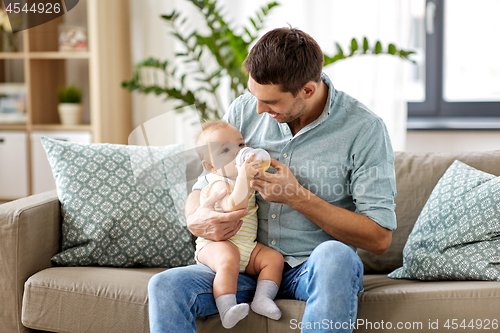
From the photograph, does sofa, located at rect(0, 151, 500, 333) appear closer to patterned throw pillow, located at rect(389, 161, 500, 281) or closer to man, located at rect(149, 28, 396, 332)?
patterned throw pillow, located at rect(389, 161, 500, 281)

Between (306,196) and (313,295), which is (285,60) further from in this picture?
(313,295)

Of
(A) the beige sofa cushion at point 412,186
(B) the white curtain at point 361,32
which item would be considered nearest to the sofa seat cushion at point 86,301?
(A) the beige sofa cushion at point 412,186

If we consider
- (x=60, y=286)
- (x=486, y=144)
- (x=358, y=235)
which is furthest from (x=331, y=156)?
(x=486, y=144)

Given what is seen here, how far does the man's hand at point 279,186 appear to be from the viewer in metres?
1.23

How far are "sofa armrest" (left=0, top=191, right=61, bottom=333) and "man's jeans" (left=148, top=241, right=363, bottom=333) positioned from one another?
1.80 feet

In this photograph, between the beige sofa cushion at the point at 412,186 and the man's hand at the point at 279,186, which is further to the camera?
the beige sofa cushion at the point at 412,186

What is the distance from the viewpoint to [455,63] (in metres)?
2.84

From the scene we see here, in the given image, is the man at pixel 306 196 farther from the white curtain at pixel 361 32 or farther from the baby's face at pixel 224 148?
the white curtain at pixel 361 32

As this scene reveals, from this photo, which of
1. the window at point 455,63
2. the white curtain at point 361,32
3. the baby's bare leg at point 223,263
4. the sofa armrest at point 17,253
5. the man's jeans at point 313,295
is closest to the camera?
the man's jeans at point 313,295

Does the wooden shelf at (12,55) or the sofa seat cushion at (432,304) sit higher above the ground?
the wooden shelf at (12,55)

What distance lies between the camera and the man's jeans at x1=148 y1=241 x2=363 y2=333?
109 centimetres

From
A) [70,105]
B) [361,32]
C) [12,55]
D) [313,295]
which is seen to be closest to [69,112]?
[70,105]

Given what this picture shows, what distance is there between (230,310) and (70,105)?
2056 mm

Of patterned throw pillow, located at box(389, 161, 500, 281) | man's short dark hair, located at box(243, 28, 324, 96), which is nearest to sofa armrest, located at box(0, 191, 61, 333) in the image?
man's short dark hair, located at box(243, 28, 324, 96)
